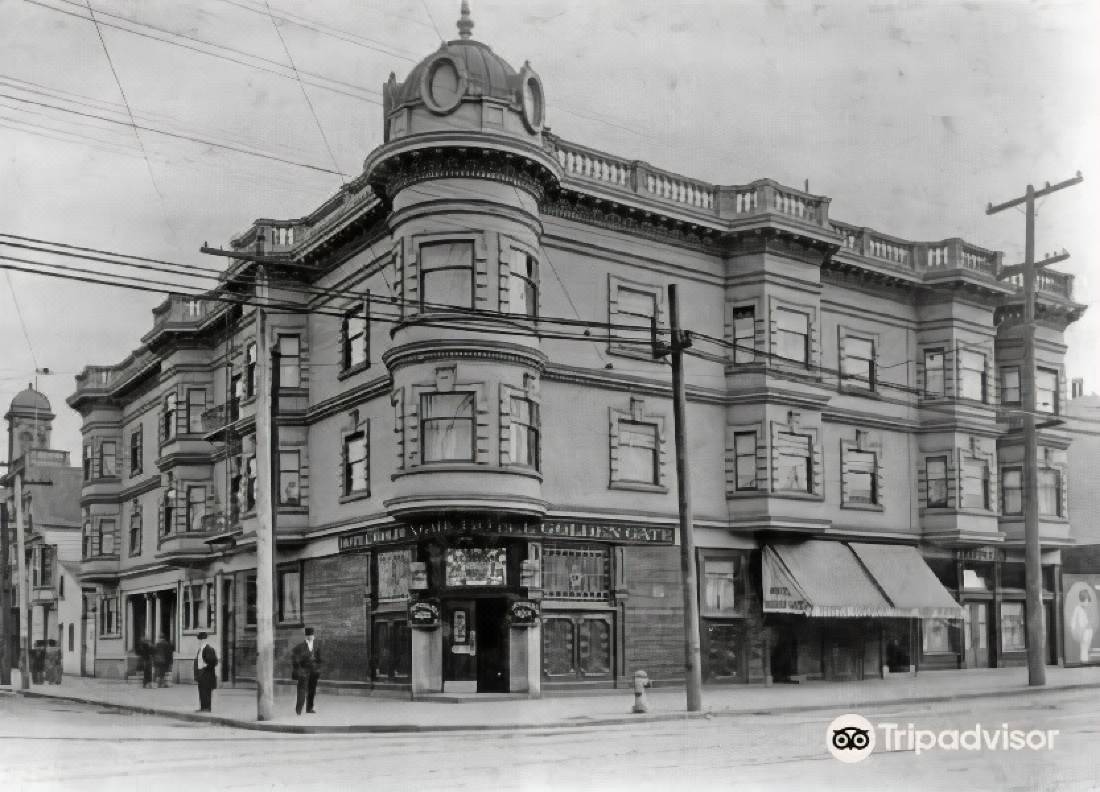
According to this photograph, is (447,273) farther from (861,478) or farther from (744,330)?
(861,478)

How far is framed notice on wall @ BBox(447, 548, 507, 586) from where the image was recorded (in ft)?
97.1

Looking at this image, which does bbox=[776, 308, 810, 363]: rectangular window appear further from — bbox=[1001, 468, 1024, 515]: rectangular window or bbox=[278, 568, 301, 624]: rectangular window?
bbox=[278, 568, 301, 624]: rectangular window

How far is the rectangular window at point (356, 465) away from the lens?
111 ft

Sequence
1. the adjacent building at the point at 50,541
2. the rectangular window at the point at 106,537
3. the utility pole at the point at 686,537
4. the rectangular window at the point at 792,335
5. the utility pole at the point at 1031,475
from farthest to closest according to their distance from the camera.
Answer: the adjacent building at the point at 50,541
the rectangular window at the point at 106,537
the rectangular window at the point at 792,335
the utility pole at the point at 1031,475
the utility pole at the point at 686,537

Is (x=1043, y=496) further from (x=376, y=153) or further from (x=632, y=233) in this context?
(x=376, y=153)

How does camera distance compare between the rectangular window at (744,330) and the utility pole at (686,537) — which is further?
the rectangular window at (744,330)

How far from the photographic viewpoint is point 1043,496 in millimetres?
43031

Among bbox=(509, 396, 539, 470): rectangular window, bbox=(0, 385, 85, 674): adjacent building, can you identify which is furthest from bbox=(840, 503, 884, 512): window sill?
bbox=(0, 385, 85, 674): adjacent building

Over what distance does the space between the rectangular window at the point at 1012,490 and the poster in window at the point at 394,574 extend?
2092cm

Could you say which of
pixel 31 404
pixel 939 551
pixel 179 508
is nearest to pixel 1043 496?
pixel 939 551

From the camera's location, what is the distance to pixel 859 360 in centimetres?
3875

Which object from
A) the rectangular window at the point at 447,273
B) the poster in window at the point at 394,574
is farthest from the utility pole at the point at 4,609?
the rectangular window at the point at 447,273

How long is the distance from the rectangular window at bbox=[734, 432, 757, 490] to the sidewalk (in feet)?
17.2

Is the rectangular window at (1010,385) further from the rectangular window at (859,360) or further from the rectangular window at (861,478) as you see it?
the rectangular window at (861,478)
